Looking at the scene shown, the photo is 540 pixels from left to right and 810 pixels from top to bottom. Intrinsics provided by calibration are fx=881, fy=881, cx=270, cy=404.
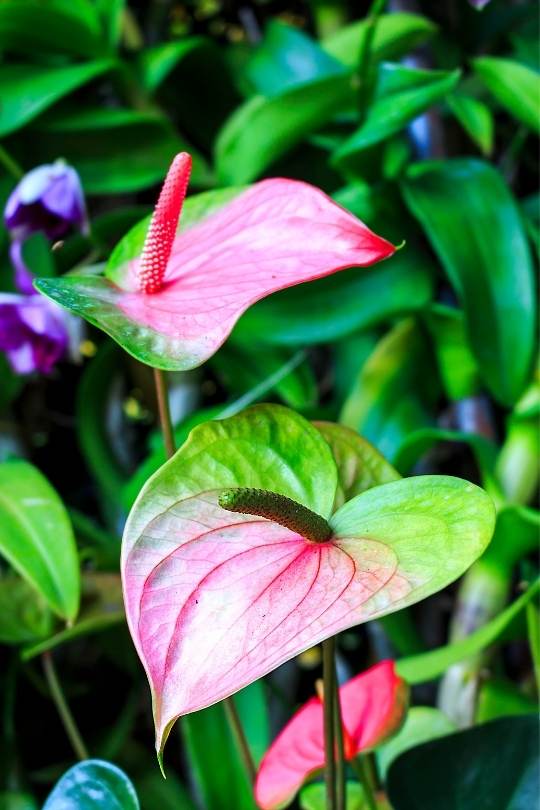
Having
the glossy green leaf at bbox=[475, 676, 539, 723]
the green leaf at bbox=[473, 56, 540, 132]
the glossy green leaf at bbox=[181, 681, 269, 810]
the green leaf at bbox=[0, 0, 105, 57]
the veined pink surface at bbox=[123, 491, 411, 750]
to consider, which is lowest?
the glossy green leaf at bbox=[181, 681, 269, 810]

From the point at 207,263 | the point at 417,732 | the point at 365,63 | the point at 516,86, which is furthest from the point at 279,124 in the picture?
the point at 417,732

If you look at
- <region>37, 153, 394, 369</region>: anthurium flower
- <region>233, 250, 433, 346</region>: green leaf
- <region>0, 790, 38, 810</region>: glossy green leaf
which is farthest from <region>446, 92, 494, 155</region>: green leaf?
<region>0, 790, 38, 810</region>: glossy green leaf

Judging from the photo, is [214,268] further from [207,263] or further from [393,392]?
[393,392]

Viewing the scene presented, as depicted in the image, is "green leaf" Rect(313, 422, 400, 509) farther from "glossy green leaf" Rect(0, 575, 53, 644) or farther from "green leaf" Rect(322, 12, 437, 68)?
"green leaf" Rect(322, 12, 437, 68)

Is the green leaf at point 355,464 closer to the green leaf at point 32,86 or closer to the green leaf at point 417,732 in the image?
the green leaf at point 417,732

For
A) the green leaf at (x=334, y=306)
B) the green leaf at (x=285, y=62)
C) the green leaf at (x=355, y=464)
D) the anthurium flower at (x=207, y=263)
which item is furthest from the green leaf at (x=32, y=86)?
the green leaf at (x=355, y=464)

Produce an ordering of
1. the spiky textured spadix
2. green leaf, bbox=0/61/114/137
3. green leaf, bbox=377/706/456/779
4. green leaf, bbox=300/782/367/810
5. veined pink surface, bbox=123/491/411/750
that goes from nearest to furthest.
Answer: veined pink surface, bbox=123/491/411/750 → the spiky textured spadix → green leaf, bbox=300/782/367/810 → green leaf, bbox=377/706/456/779 → green leaf, bbox=0/61/114/137

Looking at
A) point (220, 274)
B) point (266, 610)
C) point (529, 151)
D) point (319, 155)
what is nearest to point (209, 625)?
point (266, 610)
